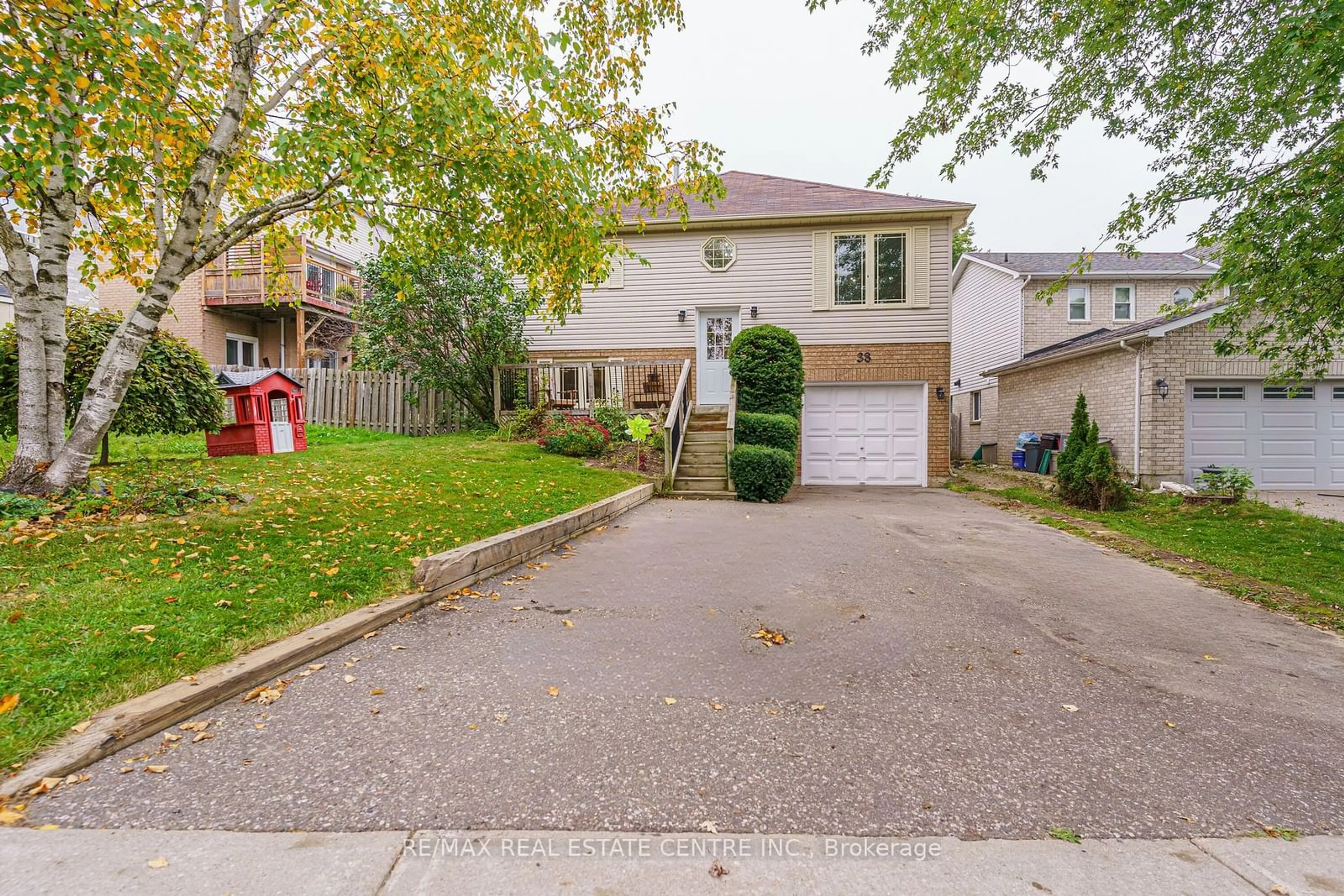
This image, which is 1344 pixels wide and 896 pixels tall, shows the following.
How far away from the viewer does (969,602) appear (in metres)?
4.22

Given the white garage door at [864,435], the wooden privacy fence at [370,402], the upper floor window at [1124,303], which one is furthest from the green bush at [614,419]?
the upper floor window at [1124,303]

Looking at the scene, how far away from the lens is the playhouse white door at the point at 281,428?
A: 28.8 ft

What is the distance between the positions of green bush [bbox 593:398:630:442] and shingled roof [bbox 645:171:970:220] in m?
4.72

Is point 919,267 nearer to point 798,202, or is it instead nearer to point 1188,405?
point 798,202

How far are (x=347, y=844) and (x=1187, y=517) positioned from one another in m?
10.8

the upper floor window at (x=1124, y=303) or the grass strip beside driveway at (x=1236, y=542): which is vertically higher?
the upper floor window at (x=1124, y=303)

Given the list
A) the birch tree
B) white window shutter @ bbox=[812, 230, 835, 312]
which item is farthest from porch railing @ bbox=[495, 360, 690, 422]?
the birch tree

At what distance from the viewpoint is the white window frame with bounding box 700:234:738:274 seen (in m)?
13.3

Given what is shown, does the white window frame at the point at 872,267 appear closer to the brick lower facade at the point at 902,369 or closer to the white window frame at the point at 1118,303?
the brick lower facade at the point at 902,369

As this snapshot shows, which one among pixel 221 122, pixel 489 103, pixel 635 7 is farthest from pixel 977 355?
pixel 221 122

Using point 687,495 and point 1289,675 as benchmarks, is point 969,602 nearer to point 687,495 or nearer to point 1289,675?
point 1289,675

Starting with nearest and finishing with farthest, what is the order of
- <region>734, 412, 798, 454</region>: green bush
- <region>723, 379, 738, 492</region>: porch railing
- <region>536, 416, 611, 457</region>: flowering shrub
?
<region>723, 379, 738, 492</region>: porch railing → <region>734, 412, 798, 454</region>: green bush → <region>536, 416, 611, 457</region>: flowering shrub

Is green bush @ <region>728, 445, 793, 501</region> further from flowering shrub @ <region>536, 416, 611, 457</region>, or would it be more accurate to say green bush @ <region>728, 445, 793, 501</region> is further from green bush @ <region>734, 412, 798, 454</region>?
flowering shrub @ <region>536, 416, 611, 457</region>

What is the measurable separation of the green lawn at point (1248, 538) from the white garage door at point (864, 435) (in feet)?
9.64
